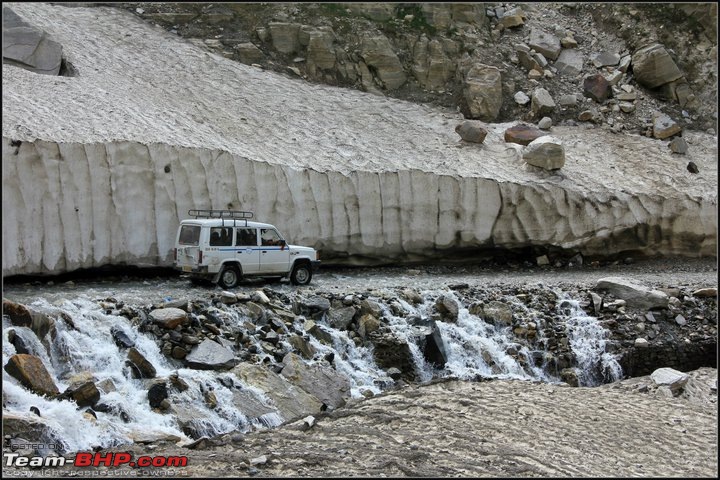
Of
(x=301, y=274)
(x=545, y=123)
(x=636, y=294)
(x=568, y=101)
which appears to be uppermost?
(x=568, y=101)

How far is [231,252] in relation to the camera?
15227 millimetres

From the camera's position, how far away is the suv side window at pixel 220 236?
1503 cm

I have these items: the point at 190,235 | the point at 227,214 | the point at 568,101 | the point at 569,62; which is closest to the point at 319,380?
the point at 190,235

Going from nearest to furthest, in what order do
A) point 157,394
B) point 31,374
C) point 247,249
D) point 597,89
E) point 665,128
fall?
point 31,374, point 157,394, point 247,249, point 665,128, point 597,89

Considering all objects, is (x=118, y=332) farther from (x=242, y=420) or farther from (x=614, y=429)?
(x=614, y=429)

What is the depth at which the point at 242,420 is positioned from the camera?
10.2m

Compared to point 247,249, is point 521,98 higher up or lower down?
higher up

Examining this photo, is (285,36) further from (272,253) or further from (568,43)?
(272,253)

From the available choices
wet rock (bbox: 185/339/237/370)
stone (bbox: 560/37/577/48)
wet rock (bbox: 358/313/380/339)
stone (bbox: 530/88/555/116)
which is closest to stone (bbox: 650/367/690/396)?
wet rock (bbox: 358/313/380/339)

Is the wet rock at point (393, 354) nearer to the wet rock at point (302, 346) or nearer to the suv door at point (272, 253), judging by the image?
the wet rock at point (302, 346)

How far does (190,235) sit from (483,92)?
14388 millimetres

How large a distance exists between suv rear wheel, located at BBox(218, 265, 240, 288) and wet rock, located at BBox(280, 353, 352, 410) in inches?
141

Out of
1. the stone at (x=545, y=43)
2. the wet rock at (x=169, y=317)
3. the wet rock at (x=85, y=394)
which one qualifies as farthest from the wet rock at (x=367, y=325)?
the stone at (x=545, y=43)

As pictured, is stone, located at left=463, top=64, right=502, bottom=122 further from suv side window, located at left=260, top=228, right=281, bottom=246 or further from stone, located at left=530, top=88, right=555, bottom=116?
suv side window, located at left=260, top=228, right=281, bottom=246
